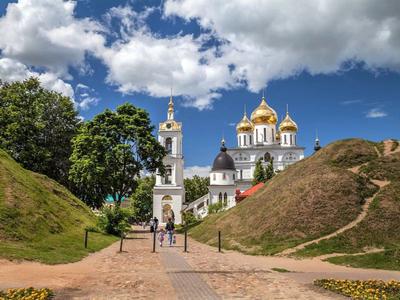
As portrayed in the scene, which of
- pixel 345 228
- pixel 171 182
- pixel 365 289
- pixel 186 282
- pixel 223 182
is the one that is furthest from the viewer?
pixel 223 182

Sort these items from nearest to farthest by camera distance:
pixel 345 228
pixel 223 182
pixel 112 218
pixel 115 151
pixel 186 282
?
1. pixel 186 282
2. pixel 345 228
3. pixel 112 218
4. pixel 115 151
5. pixel 223 182

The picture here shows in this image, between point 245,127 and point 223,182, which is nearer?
point 223,182

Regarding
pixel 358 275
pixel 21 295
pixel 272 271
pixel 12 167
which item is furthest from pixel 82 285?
pixel 12 167

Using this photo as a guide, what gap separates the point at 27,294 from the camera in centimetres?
894

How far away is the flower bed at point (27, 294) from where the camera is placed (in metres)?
8.57

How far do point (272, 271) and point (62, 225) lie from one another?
14122 mm

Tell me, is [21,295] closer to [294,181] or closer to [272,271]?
[272,271]

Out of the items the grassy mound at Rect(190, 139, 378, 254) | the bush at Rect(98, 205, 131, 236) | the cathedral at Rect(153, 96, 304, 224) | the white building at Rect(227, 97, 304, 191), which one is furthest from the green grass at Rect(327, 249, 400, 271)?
the white building at Rect(227, 97, 304, 191)

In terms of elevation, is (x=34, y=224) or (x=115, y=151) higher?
(x=115, y=151)

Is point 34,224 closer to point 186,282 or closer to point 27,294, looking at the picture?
point 186,282

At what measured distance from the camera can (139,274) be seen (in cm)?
1277

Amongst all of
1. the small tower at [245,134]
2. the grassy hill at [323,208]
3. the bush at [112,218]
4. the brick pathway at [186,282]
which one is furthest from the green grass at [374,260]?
the small tower at [245,134]

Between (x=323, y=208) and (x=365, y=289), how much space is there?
1379cm

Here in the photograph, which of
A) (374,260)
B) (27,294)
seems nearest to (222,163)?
(374,260)
